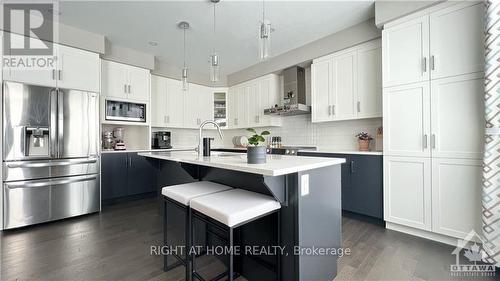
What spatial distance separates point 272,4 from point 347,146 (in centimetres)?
239

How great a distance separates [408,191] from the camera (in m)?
2.35

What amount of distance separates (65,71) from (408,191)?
4685 millimetres

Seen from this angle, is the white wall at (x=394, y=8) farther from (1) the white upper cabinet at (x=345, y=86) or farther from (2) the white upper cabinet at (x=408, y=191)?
(2) the white upper cabinet at (x=408, y=191)

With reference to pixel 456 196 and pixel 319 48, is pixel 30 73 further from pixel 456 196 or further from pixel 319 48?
pixel 456 196

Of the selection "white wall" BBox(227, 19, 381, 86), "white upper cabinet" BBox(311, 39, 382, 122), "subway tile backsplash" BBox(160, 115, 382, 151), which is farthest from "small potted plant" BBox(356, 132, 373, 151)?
"white wall" BBox(227, 19, 381, 86)

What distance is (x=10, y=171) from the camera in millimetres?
2539

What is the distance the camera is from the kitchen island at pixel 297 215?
129 centimetres

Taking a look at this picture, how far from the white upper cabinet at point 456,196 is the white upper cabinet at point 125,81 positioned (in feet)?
14.6

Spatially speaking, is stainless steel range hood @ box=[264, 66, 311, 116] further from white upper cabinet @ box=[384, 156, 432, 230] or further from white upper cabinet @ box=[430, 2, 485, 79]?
white upper cabinet @ box=[430, 2, 485, 79]

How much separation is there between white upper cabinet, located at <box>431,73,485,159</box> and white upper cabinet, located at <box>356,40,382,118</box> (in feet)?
2.32

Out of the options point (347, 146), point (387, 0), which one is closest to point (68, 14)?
point (387, 0)

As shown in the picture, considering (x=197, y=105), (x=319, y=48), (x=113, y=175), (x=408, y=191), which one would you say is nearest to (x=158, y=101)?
(x=197, y=105)

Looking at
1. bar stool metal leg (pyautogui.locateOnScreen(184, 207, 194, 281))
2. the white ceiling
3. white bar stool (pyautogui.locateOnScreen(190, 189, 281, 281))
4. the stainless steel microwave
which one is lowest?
bar stool metal leg (pyautogui.locateOnScreen(184, 207, 194, 281))

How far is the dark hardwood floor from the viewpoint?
1681mm
